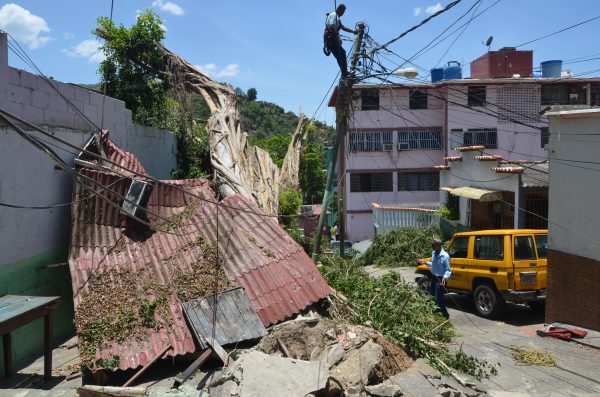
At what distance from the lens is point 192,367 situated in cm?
554

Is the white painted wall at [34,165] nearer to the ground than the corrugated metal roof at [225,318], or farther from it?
farther from it

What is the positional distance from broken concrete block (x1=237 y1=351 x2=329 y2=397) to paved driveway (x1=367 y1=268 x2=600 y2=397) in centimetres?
243

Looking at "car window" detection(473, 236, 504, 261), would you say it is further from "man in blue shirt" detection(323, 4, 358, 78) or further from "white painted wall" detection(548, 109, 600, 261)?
"man in blue shirt" detection(323, 4, 358, 78)

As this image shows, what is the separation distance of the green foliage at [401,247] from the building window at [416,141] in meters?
10.1

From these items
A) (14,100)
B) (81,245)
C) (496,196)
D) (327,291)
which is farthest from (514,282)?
(14,100)

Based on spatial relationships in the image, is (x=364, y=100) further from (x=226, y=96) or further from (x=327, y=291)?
(x=327, y=291)

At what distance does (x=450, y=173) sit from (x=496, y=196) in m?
4.79

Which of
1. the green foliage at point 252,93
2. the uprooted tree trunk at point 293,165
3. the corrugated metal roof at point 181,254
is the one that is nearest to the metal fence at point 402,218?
the uprooted tree trunk at point 293,165

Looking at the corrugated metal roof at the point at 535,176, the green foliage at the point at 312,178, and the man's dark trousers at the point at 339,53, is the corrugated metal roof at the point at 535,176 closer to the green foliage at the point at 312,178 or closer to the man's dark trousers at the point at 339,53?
the man's dark trousers at the point at 339,53

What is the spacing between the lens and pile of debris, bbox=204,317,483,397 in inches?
190

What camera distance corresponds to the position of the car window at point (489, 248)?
10.6 m

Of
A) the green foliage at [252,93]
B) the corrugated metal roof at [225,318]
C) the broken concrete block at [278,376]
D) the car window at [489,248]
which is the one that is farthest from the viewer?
the green foliage at [252,93]

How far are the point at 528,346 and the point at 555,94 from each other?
22.7 m

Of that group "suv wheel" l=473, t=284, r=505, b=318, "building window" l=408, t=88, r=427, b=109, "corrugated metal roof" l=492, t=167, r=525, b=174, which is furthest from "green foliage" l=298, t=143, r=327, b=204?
"suv wheel" l=473, t=284, r=505, b=318
